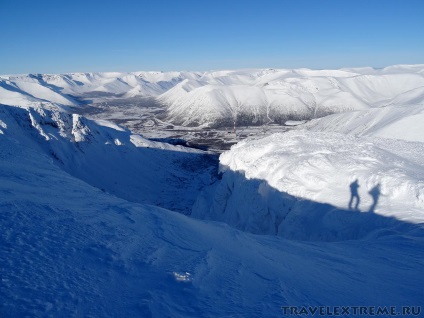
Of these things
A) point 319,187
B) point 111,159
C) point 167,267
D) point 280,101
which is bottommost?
point 111,159

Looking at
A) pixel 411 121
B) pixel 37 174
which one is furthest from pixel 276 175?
pixel 411 121

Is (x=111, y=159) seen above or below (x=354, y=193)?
below

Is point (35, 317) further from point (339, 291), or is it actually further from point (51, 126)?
point (51, 126)

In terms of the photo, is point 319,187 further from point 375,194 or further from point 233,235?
point 233,235

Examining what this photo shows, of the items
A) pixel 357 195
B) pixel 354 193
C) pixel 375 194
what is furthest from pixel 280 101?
pixel 375 194

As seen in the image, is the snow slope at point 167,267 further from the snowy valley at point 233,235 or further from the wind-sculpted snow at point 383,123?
the wind-sculpted snow at point 383,123

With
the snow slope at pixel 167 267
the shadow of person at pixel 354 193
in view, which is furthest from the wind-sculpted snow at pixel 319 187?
the snow slope at pixel 167 267
